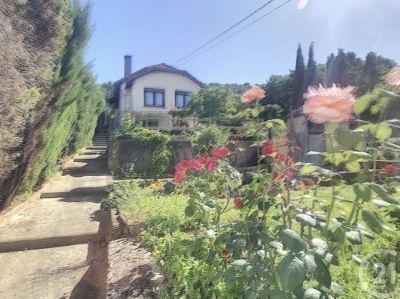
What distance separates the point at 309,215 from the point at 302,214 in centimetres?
3

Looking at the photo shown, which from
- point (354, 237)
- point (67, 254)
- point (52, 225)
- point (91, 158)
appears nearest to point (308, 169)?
point (354, 237)

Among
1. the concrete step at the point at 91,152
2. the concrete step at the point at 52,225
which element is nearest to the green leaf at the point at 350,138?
the concrete step at the point at 52,225

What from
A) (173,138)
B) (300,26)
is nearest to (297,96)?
(173,138)

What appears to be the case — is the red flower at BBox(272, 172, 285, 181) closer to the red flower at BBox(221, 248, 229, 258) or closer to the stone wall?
the red flower at BBox(221, 248, 229, 258)

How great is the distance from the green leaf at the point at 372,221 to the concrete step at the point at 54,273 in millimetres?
2867

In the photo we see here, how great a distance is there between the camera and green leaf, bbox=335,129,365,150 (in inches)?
49.7

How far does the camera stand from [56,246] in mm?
4883

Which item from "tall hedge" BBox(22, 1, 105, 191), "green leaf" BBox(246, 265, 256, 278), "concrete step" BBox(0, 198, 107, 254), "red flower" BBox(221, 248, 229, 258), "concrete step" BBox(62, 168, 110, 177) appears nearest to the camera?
"green leaf" BBox(246, 265, 256, 278)

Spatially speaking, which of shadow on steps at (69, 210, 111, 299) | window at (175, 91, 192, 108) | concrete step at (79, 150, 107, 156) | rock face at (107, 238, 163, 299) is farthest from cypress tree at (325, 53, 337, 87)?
rock face at (107, 238, 163, 299)

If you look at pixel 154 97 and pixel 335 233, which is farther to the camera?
pixel 154 97

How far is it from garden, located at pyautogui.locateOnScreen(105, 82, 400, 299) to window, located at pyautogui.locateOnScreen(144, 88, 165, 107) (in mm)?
22101

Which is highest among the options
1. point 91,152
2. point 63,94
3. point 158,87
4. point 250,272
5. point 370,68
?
point 370,68

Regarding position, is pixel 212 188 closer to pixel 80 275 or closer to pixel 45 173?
pixel 80 275

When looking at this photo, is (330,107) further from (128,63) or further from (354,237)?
(128,63)
